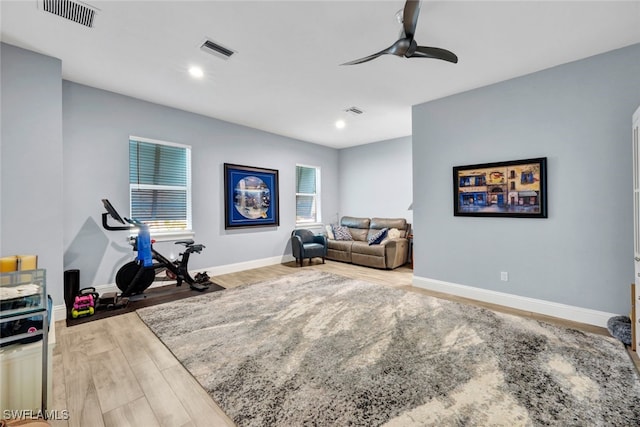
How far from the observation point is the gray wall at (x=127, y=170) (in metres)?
3.54

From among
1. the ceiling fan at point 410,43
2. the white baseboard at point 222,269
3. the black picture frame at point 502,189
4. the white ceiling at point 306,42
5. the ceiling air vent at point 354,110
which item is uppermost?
the ceiling air vent at point 354,110

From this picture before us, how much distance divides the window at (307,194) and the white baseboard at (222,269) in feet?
3.66

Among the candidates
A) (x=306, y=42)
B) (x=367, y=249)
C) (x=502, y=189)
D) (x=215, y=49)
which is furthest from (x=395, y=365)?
(x=367, y=249)

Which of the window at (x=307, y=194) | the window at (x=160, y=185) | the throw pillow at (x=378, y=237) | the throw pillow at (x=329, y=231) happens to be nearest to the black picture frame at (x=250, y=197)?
the window at (x=160, y=185)

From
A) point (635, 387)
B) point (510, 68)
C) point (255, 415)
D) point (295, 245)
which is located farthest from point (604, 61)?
point (295, 245)

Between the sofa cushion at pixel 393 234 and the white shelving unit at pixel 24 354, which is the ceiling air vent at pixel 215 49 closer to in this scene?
the white shelving unit at pixel 24 354

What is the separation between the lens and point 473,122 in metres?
3.71

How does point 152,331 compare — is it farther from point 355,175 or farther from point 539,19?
point 355,175

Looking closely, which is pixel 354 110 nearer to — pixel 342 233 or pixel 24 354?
pixel 342 233

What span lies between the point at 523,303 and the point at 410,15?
3.39m

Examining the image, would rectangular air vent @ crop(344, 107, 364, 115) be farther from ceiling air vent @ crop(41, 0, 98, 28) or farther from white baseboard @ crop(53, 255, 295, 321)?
white baseboard @ crop(53, 255, 295, 321)

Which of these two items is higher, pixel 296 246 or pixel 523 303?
pixel 296 246

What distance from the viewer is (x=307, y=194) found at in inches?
269

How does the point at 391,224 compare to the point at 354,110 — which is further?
the point at 391,224
